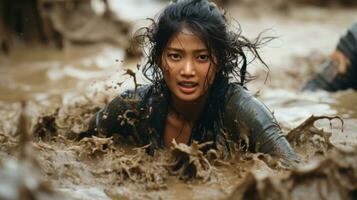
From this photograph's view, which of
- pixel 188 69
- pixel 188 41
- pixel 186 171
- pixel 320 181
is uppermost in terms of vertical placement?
pixel 188 41

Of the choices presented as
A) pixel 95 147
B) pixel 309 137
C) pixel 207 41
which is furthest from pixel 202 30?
pixel 309 137

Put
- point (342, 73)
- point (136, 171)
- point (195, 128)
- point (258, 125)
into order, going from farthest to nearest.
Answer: point (342, 73), point (195, 128), point (258, 125), point (136, 171)

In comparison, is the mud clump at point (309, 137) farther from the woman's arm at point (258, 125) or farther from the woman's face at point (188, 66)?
the woman's face at point (188, 66)

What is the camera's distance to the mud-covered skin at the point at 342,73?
18.9 ft

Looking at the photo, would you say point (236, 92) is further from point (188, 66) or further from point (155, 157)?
point (155, 157)

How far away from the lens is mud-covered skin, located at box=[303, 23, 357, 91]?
5748 mm

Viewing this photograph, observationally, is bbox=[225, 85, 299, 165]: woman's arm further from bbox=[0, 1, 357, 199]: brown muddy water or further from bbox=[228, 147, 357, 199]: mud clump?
bbox=[228, 147, 357, 199]: mud clump

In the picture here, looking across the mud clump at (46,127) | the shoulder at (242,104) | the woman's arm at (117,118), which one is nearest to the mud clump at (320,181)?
the shoulder at (242,104)

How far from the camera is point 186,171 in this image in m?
3.06

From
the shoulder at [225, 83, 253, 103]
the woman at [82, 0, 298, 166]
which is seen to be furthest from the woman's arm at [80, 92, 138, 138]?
the shoulder at [225, 83, 253, 103]

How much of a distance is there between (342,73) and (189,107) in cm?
274

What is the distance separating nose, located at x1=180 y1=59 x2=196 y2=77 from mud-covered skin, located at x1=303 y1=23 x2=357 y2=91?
288 centimetres

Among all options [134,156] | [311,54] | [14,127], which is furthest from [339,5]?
[134,156]

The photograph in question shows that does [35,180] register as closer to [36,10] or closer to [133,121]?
[133,121]
